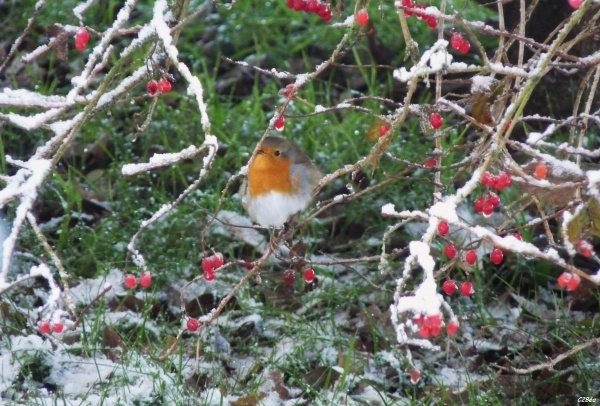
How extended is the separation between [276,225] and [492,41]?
2.05 m

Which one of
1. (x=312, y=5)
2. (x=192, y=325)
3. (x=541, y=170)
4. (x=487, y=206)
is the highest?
(x=312, y=5)

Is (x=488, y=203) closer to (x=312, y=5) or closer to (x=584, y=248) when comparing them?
(x=584, y=248)

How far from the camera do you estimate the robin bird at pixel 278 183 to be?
10.3 ft

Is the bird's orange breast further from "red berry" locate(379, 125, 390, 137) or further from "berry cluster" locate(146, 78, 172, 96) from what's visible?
"berry cluster" locate(146, 78, 172, 96)

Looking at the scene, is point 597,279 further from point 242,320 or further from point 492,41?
point 492,41

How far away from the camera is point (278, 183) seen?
3.14 metres

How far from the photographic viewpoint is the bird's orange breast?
3.14 metres

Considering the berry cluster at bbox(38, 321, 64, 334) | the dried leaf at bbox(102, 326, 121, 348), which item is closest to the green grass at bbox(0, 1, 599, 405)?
the dried leaf at bbox(102, 326, 121, 348)

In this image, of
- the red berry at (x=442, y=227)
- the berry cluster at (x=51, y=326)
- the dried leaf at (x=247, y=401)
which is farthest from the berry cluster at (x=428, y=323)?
the dried leaf at (x=247, y=401)

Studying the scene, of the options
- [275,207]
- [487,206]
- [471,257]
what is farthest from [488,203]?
[275,207]

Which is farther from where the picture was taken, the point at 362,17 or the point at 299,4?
the point at 299,4

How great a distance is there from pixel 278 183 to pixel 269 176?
5 cm

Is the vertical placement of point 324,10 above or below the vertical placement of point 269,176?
above

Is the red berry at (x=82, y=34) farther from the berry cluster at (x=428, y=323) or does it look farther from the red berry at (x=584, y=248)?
the red berry at (x=584, y=248)
